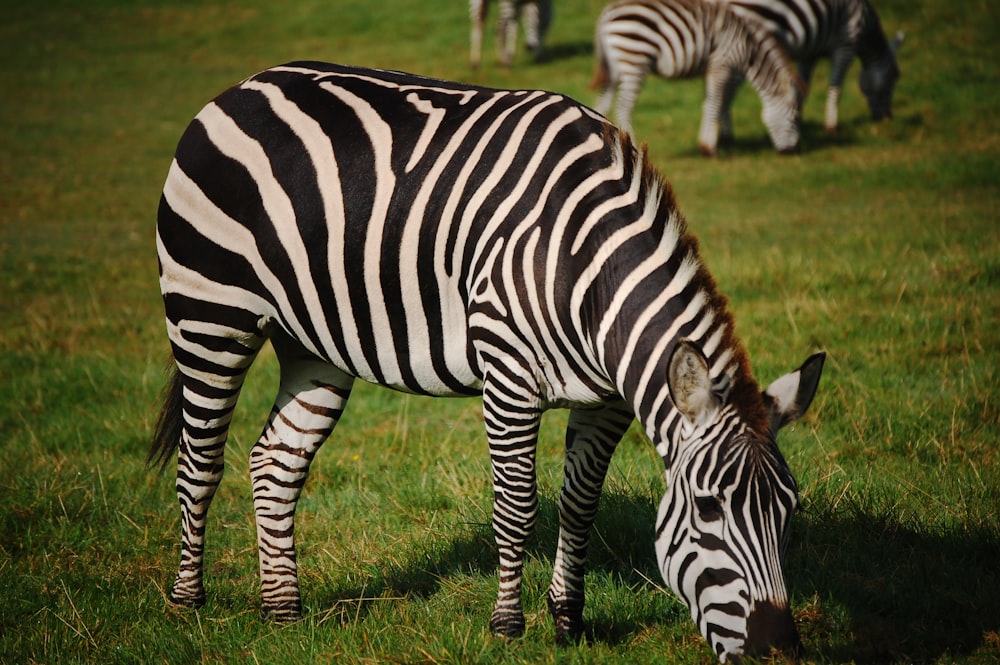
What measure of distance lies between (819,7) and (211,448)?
13910mm

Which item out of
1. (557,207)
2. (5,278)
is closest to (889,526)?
(557,207)

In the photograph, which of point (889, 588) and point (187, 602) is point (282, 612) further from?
point (889, 588)

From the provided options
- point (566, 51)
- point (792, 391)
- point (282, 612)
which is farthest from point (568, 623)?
point (566, 51)

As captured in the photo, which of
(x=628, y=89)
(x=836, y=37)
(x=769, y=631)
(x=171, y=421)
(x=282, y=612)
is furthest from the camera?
(x=836, y=37)

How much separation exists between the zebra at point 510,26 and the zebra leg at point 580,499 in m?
19.0

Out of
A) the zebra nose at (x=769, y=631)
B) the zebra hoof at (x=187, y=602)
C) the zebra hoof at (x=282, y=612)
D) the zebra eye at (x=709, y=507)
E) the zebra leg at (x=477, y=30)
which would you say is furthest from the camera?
the zebra leg at (x=477, y=30)

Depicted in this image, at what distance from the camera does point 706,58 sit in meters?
15.2

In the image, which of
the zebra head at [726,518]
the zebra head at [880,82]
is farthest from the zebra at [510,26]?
the zebra head at [726,518]

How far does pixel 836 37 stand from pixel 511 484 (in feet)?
46.9

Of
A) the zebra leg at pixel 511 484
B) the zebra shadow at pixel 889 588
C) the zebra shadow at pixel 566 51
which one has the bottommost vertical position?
the zebra shadow at pixel 889 588

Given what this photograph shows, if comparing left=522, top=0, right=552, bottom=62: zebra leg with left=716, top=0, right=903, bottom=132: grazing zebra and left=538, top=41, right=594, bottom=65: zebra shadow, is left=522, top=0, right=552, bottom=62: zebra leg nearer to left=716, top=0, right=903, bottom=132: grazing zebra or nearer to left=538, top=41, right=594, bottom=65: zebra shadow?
left=538, top=41, right=594, bottom=65: zebra shadow

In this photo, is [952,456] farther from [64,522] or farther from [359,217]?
[64,522]

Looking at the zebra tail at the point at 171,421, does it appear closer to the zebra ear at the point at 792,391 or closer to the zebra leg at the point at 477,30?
the zebra ear at the point at 792,391

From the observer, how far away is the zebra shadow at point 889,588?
3.62 metres
